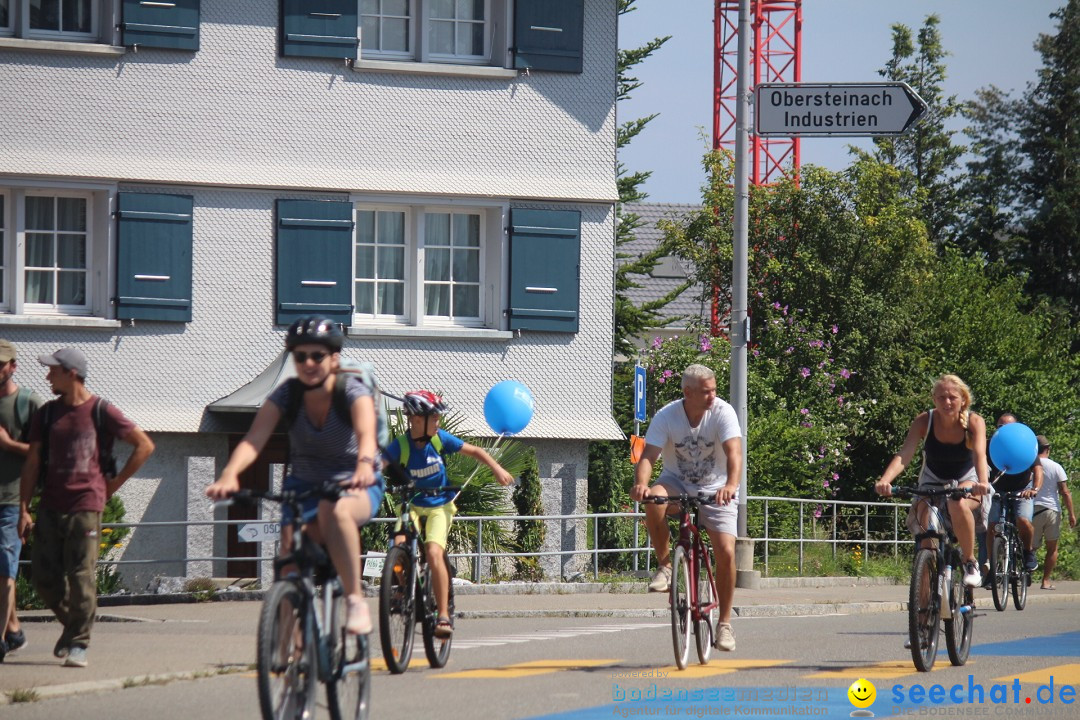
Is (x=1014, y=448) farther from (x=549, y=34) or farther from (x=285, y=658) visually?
(x=285, y=658)

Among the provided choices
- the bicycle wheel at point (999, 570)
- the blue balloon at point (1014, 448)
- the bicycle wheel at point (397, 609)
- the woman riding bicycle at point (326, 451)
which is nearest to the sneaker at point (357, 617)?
the woman riding bicycle at point (326, 451)

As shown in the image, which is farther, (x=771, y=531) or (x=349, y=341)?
(x=771, y=531)

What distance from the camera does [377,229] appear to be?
20.8 metres

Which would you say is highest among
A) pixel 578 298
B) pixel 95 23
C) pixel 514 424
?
pixel 95 23

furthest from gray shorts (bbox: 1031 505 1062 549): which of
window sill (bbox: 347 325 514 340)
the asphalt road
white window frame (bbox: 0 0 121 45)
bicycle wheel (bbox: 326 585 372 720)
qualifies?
bicycle wheel (bbox: 326 585 372 720)

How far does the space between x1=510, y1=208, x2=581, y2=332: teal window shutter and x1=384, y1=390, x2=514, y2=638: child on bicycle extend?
1004 cm

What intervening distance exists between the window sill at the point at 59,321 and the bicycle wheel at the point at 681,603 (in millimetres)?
11212

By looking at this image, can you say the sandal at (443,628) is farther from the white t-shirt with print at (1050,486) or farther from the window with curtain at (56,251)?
the white t-shirt with print at (1050,486)

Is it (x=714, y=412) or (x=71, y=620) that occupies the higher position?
(x=714, y=412)

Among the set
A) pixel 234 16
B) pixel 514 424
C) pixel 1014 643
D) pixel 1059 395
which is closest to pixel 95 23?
pixel 234 16

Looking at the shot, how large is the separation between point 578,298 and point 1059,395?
10850 mm

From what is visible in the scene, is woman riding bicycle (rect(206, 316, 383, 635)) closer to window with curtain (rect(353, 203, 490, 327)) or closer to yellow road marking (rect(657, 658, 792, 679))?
yellow road marking (rect(657, 658, 792, 679))

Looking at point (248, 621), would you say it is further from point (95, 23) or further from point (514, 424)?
point (95, 23)

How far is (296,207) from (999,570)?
9.26 meters
